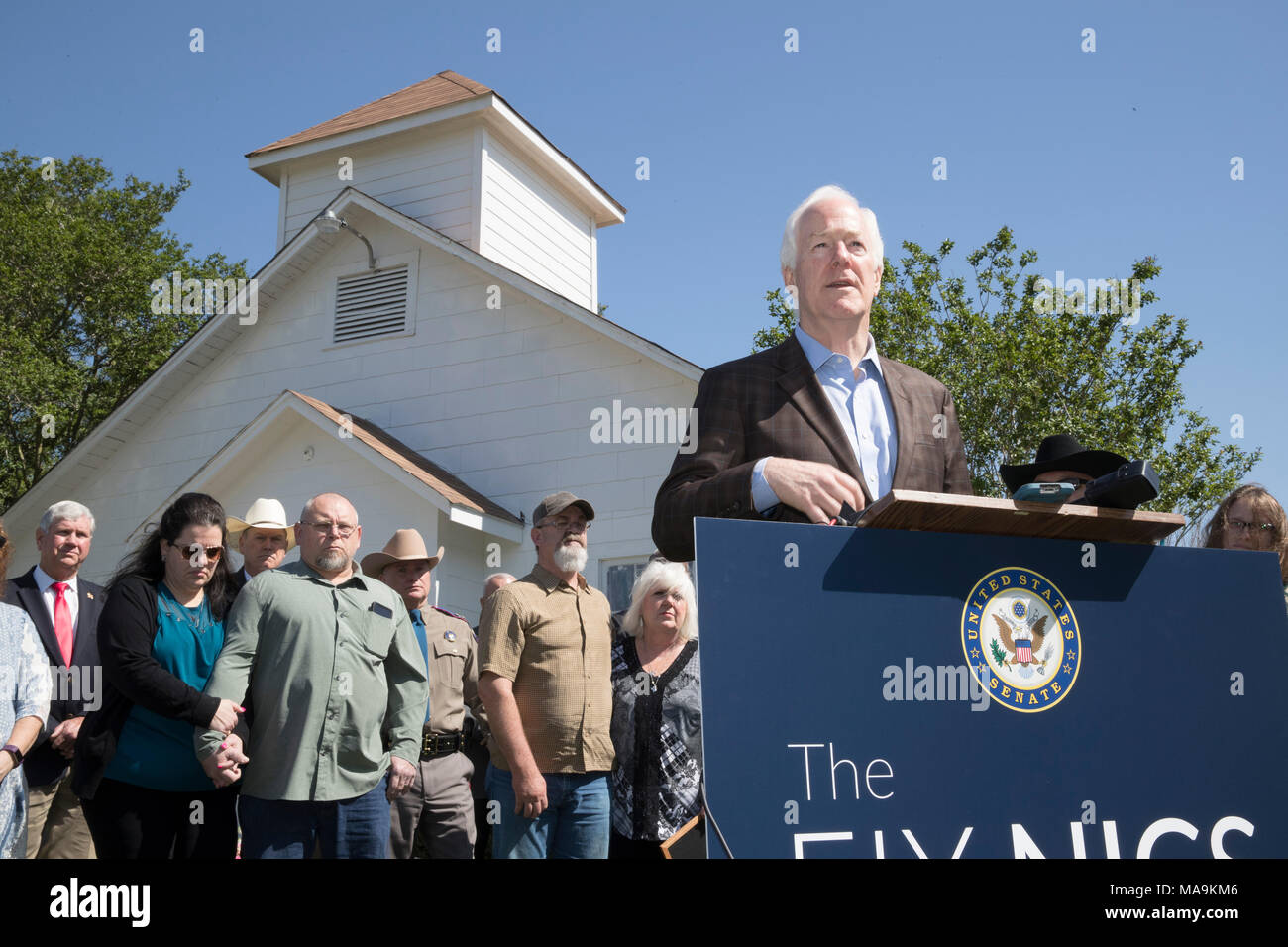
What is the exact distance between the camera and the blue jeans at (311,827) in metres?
4.66

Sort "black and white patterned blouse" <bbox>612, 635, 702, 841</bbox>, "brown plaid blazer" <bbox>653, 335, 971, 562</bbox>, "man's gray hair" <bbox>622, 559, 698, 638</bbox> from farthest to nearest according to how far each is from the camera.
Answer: "man's gray hair" <bbox>622, 559, 698, 638</bbox>
"black and white patterned blouse" <bbox>612, 635, 702, 841</bbox>
"brown plaid blazer" <bbox>653, 335, 971, 562</bbox>

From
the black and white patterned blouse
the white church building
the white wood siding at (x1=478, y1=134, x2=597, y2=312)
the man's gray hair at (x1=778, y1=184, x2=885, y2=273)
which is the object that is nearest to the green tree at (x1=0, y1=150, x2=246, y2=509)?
the white church building

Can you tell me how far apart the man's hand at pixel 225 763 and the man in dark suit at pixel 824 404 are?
2777mm

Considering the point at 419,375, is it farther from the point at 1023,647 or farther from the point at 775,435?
the point at 1023,647

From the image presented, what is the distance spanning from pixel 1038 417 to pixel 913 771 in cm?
2106

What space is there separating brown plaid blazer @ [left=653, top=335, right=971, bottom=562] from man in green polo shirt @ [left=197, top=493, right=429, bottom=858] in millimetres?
2716

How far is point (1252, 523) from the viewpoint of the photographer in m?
4.76

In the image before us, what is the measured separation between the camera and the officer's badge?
2133 mm

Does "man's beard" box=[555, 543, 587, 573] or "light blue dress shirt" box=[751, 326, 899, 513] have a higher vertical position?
"light blue dress shirt" box=[751, 326, 899, 513]

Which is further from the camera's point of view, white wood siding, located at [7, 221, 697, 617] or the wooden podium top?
white wood siding, located at [7, 221, 697, 617]

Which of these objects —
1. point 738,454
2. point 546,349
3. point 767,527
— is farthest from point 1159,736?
point 546,349

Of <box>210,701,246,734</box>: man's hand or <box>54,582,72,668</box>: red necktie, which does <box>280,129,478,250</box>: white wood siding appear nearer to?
<box>54,582,72,668</box>: red necktie

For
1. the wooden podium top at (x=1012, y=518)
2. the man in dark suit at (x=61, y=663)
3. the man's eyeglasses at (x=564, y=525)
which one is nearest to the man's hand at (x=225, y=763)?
the man in dark suit at (x=61, y=663)
